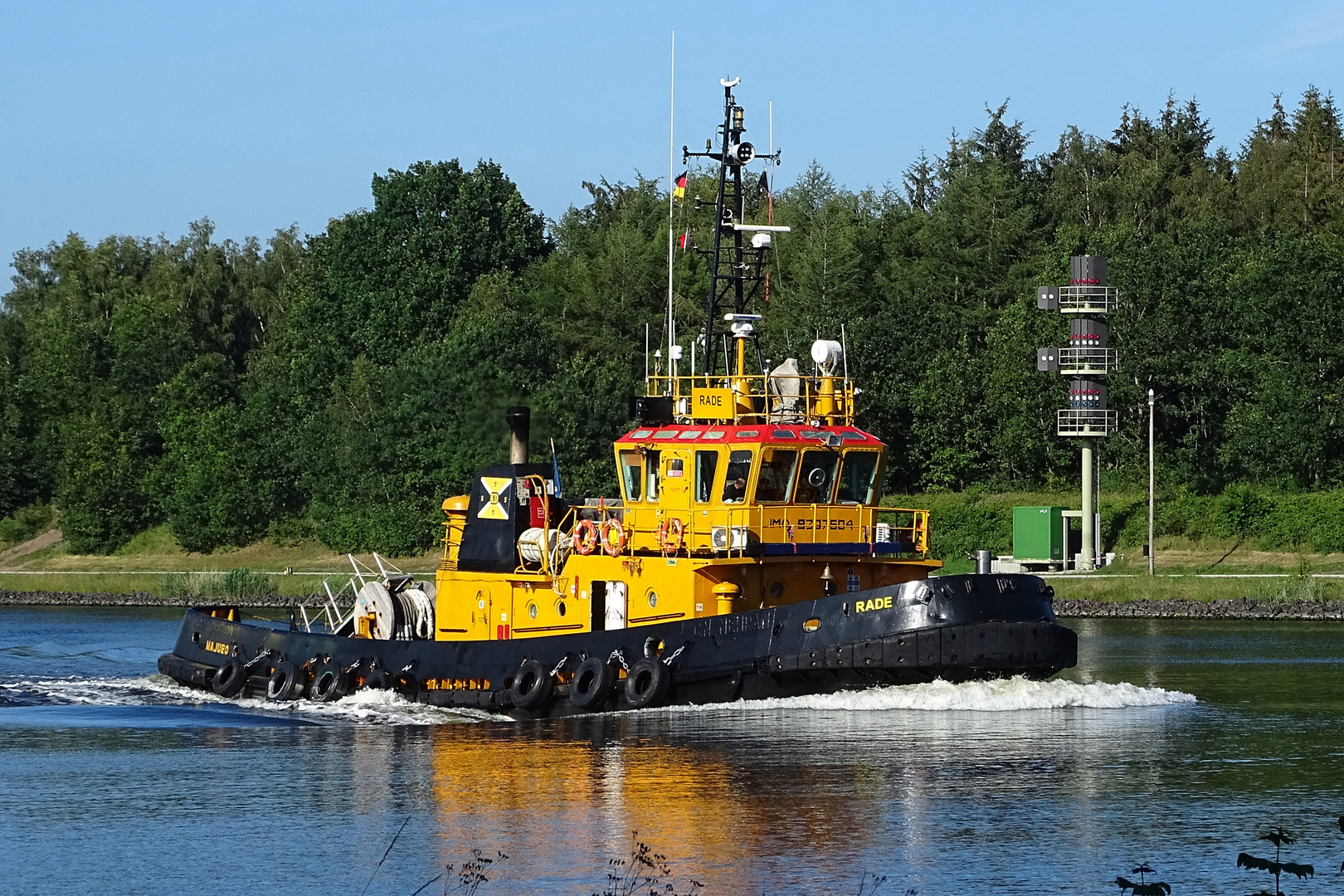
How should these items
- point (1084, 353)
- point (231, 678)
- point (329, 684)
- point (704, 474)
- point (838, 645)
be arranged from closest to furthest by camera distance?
1. point (838, 645)
2. point (704, 474)
3. point (329, 684)
4. point (231, 678)
5. point (1084, 353)

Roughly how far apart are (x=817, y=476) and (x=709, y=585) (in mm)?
2172

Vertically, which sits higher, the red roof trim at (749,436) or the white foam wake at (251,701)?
the red roof trim at (749,436)

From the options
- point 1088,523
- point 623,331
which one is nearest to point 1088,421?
point 1088,523

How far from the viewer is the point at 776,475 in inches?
1046

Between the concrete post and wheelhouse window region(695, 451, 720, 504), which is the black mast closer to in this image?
wheelhouse window region(695, 451, 720, 504)

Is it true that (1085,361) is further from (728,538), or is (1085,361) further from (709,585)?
(728,538)

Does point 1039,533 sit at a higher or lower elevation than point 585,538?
higher

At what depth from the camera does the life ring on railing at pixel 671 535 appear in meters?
26.3

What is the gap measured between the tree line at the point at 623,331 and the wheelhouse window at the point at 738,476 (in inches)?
1103

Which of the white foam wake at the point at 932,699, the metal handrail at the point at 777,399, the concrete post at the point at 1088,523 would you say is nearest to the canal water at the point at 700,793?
the white foam wake at the point at 932,699

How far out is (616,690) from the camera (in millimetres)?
26328

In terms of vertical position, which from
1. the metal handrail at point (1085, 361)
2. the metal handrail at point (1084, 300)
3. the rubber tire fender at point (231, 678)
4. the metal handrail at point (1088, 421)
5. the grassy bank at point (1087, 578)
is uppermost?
the metal handrail at point (1084, 300)

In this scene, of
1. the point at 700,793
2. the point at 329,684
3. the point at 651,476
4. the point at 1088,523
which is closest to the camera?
the point at 700,793

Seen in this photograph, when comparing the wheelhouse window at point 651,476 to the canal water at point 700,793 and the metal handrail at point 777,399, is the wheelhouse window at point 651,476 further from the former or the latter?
the canal water at point 700,793
